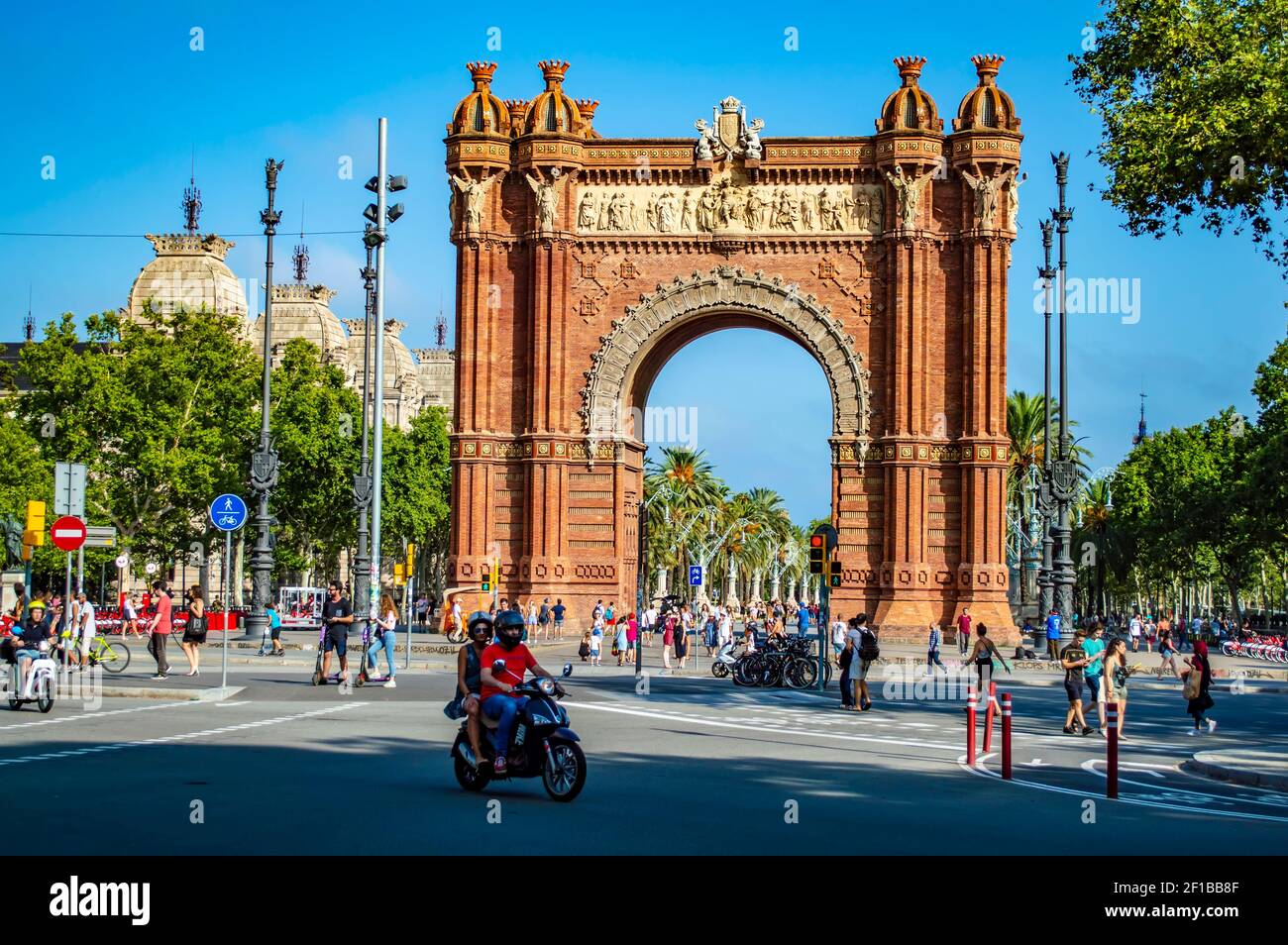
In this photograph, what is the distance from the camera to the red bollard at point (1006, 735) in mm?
16422

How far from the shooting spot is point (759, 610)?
86.2 meters

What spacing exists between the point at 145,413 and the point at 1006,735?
185ft

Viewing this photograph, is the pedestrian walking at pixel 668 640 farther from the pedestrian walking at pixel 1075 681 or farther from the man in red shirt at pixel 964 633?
the pedestrian walking at pixel 1075 681

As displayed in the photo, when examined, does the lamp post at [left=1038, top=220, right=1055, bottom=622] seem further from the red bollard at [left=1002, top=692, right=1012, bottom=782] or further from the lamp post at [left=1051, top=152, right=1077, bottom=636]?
the red bollard at [left=1002, top=692, right=1012, bottom=782]

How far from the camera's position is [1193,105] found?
22.2 metres

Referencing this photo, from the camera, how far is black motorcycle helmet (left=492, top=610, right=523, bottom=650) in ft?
45.4

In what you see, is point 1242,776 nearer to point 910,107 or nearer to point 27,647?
point 27,647

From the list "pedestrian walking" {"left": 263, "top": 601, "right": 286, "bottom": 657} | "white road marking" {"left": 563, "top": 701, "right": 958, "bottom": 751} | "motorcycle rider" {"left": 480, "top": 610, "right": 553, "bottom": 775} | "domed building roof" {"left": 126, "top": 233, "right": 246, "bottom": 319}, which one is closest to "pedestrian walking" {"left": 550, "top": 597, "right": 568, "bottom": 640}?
"pedestrian walking" {"left": 263, "top": 601, "right": 286, "bottom": 657}

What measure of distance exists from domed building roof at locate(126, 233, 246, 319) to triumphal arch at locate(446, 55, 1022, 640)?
56.7 m

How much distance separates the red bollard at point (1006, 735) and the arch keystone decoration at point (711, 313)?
3343 cm

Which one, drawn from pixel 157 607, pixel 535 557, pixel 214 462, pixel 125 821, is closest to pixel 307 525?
pixel 214 462

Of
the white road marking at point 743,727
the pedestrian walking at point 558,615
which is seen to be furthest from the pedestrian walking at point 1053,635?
the white road marking at point 743,727

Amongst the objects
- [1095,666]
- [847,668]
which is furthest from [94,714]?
[1095,666]

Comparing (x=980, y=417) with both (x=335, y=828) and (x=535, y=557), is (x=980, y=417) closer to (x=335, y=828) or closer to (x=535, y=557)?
(x=535, y=557)
